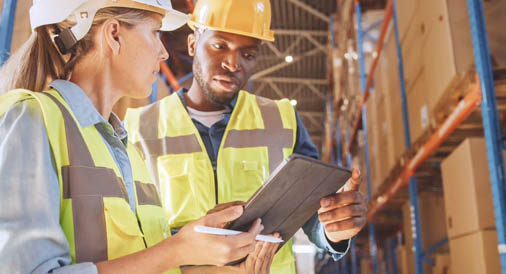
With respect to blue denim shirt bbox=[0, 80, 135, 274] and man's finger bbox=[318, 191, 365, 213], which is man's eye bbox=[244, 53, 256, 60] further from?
blue denim shirt bbox=[0, 80, 135, 274]

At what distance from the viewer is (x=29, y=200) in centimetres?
93

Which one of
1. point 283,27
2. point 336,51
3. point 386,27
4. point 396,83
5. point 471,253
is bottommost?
point 471,253

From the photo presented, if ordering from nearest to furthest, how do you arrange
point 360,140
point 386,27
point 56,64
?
point 56,64
point 386,27
point 360,140

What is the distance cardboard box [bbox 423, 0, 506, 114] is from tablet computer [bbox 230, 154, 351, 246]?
202 centimetres

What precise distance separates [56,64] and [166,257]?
554 mm

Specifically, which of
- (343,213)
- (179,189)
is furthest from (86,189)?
(179,189)

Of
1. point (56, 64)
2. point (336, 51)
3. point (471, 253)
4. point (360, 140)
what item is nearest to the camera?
point (56, 64)

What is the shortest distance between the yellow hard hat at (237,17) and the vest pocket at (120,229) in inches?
49.9

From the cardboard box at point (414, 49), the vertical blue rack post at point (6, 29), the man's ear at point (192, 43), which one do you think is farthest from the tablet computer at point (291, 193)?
the cardboard box at point (414, 49)

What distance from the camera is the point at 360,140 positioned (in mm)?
8664

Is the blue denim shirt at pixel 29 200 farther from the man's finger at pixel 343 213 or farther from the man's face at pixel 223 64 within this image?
the man's face at pixel 223 64

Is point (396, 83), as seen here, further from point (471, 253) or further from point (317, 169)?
point (317, 169)

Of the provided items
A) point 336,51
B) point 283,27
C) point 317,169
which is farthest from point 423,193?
point 283,27

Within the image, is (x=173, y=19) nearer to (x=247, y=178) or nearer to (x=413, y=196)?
(x=247, y=178)
